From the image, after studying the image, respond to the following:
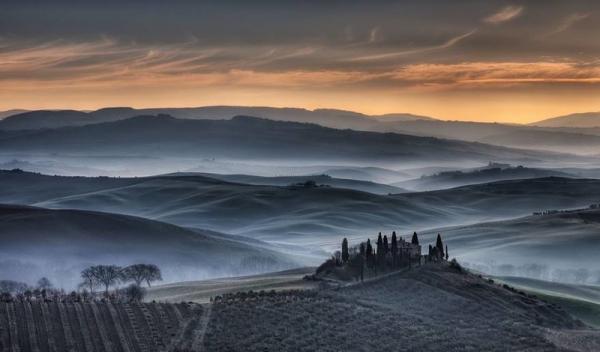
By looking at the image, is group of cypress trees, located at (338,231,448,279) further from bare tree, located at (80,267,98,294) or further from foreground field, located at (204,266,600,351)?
bare tree, located at (80,267,98,294)

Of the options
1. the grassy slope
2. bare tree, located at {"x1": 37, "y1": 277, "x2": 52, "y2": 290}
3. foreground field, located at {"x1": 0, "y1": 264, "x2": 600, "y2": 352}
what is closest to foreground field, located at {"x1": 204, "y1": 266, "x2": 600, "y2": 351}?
foreground field, located at {"x1": 0, "y1": 264, "x2": 600, "y2": 352}

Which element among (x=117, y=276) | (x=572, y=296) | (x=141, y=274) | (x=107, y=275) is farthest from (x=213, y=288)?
(x=141, y=274)

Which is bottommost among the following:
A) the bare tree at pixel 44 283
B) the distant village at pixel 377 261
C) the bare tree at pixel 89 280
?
the bare tree at pixel 44 283

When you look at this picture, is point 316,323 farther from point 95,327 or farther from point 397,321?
point 95,327

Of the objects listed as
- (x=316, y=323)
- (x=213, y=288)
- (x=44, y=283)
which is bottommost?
(x=44, y=283)

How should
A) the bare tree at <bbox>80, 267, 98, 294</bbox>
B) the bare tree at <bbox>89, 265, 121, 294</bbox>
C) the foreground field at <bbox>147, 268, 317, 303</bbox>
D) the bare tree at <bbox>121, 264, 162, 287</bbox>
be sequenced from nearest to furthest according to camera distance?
1. the foreground field at <bbox>147, 268, 317, 303</bbox>
2. the bare tree at <bbox>89, 265, 121, 294</bbox>
3. the bare tree at <bbox>80, 267, 98, 294</bbox>
4. the bare tree at <bbox>121, 264, 162, 287</bbox>

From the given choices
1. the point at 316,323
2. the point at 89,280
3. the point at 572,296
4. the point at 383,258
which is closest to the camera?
the point at 316,323

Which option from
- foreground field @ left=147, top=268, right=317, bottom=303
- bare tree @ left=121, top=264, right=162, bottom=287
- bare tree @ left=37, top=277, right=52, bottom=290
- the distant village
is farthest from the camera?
bare tree @ left=37, top=277, right=52, bottom=290

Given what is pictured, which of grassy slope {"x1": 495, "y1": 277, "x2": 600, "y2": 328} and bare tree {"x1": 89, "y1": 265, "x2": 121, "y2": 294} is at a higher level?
bare tree {"x1": 89, "y1": 265, "x2": 121, "y2": 294}

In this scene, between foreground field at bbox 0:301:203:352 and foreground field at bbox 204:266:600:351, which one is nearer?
foreground field at bbox 0:301:203:352

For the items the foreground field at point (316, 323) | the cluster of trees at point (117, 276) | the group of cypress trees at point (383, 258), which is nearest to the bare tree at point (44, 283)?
the cluster of trees at point (117, 276)

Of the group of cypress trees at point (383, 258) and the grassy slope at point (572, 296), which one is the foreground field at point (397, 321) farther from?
the grassy slope at point (572, 296)

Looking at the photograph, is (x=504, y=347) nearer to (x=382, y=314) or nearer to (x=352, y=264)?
(x=382, y=314)

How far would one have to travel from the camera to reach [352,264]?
4776 inches
